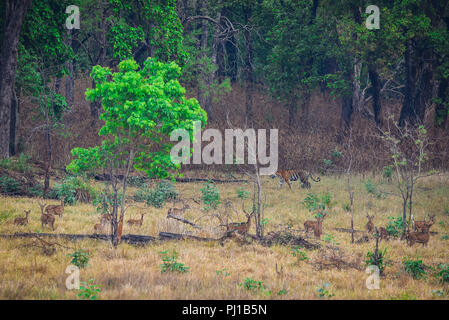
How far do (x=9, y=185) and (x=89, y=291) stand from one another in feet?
36.4

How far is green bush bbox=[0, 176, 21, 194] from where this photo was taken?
16.2m

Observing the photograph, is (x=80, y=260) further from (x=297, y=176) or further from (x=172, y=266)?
(x=297, y=176)

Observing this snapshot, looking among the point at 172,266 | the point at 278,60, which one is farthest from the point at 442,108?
the point at 172,266

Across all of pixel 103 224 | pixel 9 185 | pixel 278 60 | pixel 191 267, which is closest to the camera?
pixel 191 267

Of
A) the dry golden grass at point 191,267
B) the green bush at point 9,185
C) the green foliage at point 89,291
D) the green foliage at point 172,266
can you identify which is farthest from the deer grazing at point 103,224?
the green bush at point 9,185

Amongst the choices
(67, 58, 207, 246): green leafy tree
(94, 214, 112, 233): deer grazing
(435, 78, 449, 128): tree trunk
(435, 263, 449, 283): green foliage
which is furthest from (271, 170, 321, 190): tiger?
(435, 263, 449, 283): green foliage

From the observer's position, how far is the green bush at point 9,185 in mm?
16172

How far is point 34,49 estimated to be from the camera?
846 inches

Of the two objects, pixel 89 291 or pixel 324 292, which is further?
pixel 324 292

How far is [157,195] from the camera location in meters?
15.8

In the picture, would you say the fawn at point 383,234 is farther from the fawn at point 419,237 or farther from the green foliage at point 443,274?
the green foliage at point 443,274

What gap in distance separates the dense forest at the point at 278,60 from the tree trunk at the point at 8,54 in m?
0.04

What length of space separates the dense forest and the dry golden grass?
15.9 ft

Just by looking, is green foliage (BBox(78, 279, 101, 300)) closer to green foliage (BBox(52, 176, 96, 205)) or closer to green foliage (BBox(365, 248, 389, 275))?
green foliage (BBox(365, 248, 389, 275))
